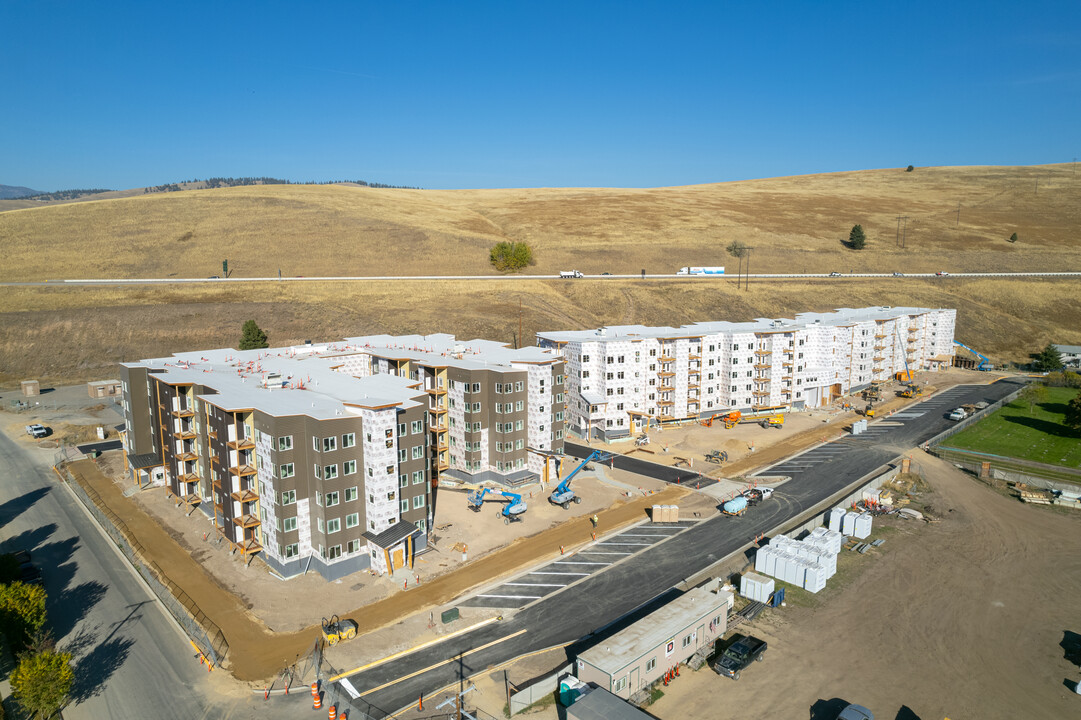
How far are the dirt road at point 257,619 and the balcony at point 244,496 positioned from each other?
608 centimetres

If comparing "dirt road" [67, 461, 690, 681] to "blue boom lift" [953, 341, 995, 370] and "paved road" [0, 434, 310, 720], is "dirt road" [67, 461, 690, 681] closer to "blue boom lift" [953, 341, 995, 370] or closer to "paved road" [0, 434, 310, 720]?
"paved road" [0, 434, 310, 720]

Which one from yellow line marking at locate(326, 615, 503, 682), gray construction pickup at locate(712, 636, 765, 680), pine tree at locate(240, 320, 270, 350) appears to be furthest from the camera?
pine tree at locate(240, 320, 270, 350)

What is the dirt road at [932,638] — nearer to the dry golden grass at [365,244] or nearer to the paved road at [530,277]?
the paved road at [530,277]

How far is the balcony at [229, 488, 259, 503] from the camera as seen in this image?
48.0 metres

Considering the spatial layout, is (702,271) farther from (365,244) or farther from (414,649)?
(414,649)

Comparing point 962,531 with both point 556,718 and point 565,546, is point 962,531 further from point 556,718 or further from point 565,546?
point 556,718

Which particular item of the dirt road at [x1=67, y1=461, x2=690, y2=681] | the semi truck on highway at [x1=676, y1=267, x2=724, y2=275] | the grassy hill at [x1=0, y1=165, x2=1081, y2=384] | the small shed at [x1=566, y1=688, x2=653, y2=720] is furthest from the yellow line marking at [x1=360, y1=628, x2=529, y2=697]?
the semi truck on highway at [x1=676, y1=267, x2=724, y2=275]

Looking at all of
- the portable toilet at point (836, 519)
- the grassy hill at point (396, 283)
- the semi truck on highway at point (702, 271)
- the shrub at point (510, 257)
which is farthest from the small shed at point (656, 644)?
the shrub at point (510, 257)

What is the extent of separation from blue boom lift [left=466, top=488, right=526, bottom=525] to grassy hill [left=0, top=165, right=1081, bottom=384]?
59.5 meters

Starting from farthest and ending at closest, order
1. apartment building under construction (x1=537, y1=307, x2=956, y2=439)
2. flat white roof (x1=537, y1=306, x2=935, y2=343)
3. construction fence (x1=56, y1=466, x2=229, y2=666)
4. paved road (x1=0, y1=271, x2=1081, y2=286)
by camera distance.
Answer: paved road (x1=0, y1=271, x2=1081, y2=286) → flat white roof (x1=537, y1=306, x2=935, y2=343) → apartment building under construction (x1=537, y1=307, x2=956, y2=439) → construction fence (x1=56, y1=466, x2=229, y2=666)

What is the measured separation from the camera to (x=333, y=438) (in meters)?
45.7

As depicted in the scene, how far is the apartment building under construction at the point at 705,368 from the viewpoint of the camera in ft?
276

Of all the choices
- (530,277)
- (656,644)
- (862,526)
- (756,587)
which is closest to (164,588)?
(656,644)

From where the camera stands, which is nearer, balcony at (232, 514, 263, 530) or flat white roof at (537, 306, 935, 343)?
balcony at (232, 514, 263, 530)
